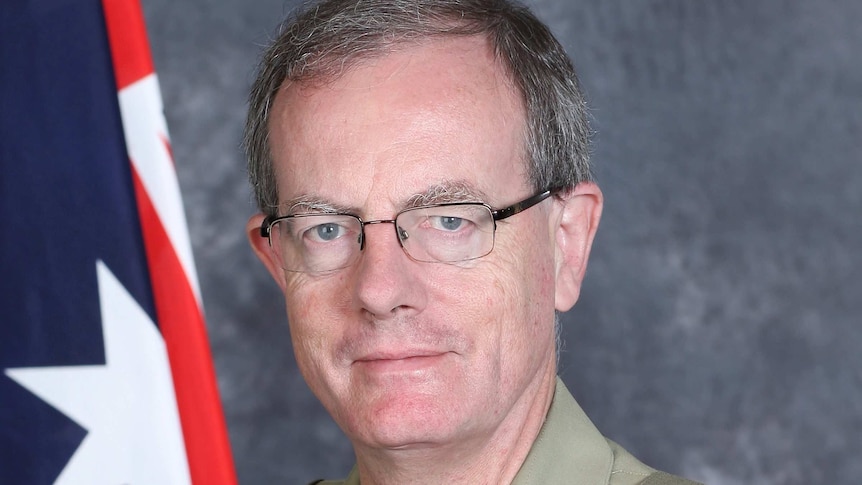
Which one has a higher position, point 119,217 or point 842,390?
point 119,217

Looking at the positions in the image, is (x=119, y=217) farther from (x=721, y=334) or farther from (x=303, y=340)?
(x=721, y=334)

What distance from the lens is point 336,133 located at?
2326 mm

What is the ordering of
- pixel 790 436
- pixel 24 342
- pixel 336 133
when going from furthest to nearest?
1. pixel 790 436
2. pixel 24 342
3. pixel 336 133

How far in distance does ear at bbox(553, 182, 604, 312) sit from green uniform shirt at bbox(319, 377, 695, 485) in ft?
0.78

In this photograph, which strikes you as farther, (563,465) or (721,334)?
(721,334)

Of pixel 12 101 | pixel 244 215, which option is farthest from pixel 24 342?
pixel 244 215

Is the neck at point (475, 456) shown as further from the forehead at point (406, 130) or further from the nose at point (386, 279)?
the forehead at point (406, 130)

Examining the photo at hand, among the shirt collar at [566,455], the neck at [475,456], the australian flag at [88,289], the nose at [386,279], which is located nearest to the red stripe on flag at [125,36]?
the australian flag at [88,289]

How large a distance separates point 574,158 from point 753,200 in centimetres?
156

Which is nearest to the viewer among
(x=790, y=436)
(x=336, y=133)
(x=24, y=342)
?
(x=336, y=133)

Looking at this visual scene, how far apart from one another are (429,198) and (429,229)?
0.05 metres

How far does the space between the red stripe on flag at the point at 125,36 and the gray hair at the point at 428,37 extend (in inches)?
9.0

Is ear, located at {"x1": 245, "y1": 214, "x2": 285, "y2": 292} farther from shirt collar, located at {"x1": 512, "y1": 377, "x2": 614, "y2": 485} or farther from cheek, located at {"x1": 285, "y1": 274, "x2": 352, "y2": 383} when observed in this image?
shirt collar, located at {"x1": 512, "y1": 377, "x2": 614, "y2": 485}

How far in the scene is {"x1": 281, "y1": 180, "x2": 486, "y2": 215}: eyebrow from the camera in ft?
7.50
